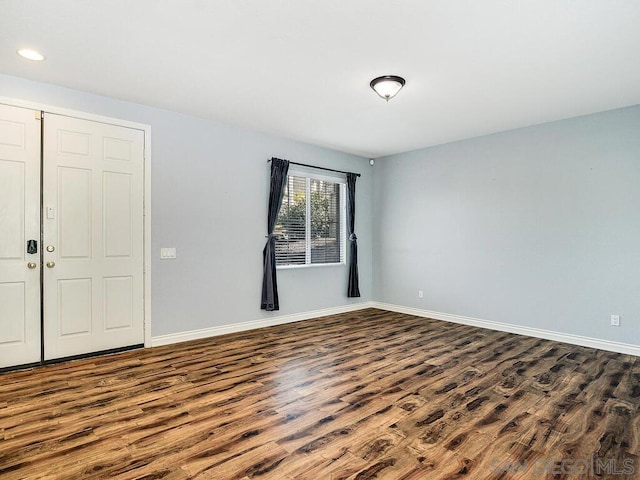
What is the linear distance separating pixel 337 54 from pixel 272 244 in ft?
9.53

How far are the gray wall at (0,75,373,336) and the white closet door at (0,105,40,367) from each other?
0.38 meters

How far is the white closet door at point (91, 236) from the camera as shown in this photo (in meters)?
3.70

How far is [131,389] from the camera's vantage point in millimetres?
3062

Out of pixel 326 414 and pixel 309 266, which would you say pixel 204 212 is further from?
pixel 326 414

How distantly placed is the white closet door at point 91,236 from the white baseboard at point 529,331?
4313mm

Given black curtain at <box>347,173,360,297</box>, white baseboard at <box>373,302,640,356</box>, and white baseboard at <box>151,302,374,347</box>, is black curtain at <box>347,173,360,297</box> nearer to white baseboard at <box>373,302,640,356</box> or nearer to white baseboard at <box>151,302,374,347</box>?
white baseboard at <box>151,302,374,347</box>

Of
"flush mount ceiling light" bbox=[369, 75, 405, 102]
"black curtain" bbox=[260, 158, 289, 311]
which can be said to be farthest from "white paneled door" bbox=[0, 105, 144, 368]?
"flush mount ceiling light" bbox=[369, 75, 405, 102]

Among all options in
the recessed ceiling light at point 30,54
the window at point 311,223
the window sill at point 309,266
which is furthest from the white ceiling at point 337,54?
the window sill at point 309,266

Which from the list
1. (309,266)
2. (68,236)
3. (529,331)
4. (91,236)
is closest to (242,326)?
(309,266)

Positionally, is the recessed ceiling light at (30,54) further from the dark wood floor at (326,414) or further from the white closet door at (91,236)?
the dark wood floor at (326,414)

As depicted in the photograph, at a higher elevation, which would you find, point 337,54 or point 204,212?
point 337,54

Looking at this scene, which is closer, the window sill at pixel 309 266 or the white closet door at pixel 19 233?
the white closet door at pixel 19 233

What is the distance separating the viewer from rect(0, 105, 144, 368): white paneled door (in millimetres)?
3498

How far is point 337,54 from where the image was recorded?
9.99 ft
